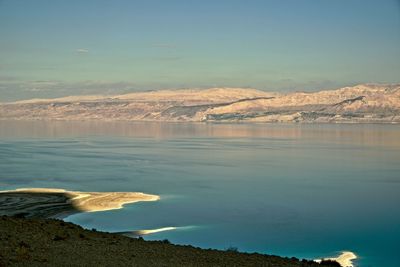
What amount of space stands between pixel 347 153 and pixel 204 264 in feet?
154

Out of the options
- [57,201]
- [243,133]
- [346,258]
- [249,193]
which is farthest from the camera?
[243,133]

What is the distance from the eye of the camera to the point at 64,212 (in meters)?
22.3

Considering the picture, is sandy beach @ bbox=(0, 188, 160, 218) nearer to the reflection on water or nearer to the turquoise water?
the turquoise water

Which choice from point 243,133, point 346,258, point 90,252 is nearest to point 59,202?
point 346,258

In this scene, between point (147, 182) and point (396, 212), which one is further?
point (147, 182)

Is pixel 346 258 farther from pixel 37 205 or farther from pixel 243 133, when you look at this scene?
pixel 243 133

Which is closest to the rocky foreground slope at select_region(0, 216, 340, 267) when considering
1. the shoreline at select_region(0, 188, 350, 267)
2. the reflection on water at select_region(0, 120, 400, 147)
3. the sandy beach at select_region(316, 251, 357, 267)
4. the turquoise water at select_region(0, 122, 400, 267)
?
the sandy beach at select_region(316, 251, 357, 267)

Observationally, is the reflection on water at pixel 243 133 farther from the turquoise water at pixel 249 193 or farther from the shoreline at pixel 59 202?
the shoreline at pixel 59 202

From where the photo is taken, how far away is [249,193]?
95.0 ft

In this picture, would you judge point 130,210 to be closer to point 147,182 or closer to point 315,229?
point 315,229

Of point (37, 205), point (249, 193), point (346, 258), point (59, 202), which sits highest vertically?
point (37, 205)

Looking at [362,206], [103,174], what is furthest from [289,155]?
[362,206]

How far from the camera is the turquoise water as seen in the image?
58.7 ft

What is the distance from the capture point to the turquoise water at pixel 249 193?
705 inches
